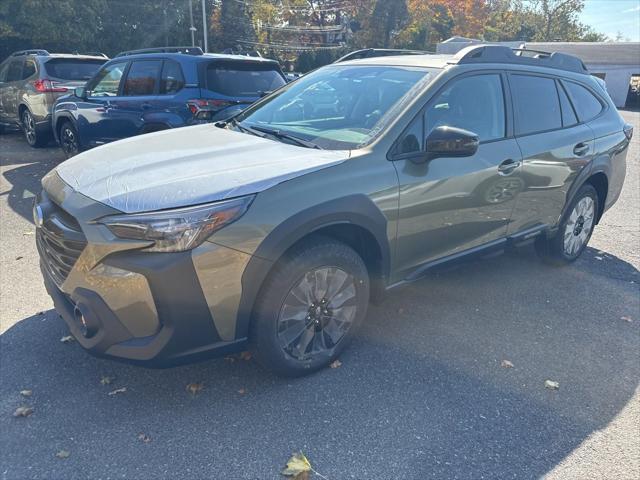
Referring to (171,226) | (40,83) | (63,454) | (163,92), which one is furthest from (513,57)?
(40,83)

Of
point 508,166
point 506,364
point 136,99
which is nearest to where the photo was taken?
point 506,364

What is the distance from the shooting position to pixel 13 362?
3193 mm

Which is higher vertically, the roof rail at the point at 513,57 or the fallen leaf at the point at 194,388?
the roof rail at the point at 513,57

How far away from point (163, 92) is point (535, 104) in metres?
4.65

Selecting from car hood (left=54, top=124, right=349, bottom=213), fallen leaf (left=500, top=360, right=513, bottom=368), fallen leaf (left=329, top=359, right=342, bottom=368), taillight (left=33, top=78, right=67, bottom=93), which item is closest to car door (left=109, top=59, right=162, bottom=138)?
taillight (left=33, top=78, right=67, bottom=93)

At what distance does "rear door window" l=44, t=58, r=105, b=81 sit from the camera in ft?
31.6

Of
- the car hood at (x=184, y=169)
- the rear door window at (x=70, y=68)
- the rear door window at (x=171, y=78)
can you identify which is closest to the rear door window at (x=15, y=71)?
the rear door window at (x=70, y=68)

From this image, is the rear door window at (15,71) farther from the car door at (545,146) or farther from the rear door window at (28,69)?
the car door at (545,146)

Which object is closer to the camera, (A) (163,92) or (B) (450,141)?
(B) (450,141)

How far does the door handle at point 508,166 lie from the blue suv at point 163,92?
3.63 meters

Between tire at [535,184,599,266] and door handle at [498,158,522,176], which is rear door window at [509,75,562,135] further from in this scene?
tire at [535,184,599,266]

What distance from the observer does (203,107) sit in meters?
6.45

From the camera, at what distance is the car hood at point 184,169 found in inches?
102

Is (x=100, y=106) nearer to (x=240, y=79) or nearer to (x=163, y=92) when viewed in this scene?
(x=163, y=92)
